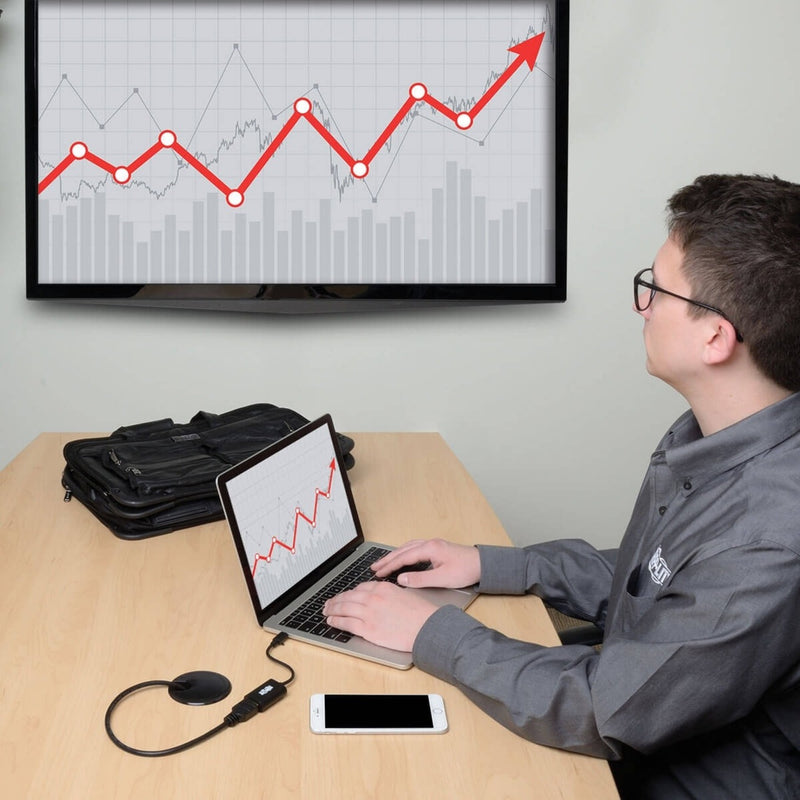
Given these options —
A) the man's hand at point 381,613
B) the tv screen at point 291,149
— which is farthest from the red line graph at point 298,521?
the tv screen at point 291,149

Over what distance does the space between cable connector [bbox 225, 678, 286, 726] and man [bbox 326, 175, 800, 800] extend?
15 cm

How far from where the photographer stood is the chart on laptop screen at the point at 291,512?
1.28 meters

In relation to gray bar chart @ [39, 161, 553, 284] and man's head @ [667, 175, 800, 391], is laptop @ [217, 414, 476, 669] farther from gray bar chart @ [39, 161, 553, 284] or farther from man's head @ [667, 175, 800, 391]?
gray bar chart @ [39, 161, 553, 284]

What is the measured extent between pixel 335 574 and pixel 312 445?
20cm

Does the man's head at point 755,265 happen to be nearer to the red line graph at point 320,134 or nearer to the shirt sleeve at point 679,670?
the shirt sleeve at point 679,670

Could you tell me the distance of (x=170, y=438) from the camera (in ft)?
6.12

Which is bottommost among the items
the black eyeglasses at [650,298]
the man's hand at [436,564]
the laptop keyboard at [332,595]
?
the laptop keyboard at [332,595]

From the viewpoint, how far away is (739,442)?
3.56 ft

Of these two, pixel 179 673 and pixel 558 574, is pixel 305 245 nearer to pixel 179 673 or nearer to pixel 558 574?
A: pixel 558 574

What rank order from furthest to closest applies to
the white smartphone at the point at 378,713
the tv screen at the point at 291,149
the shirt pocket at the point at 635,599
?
1. the tv screen at the point at 291,149
2. the shirt pocket at the point at 635,599
3. the white smartphone at the point at 378,713

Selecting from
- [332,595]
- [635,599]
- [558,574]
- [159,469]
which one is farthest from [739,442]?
[159,469]

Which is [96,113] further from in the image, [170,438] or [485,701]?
[485,701]

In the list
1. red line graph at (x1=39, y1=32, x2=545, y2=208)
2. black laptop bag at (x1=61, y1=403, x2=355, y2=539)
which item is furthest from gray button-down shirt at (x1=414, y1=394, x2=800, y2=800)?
red line graph at (x1=39, y1=32, x2=545, y2=208)

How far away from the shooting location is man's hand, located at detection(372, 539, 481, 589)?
137 centimetres
